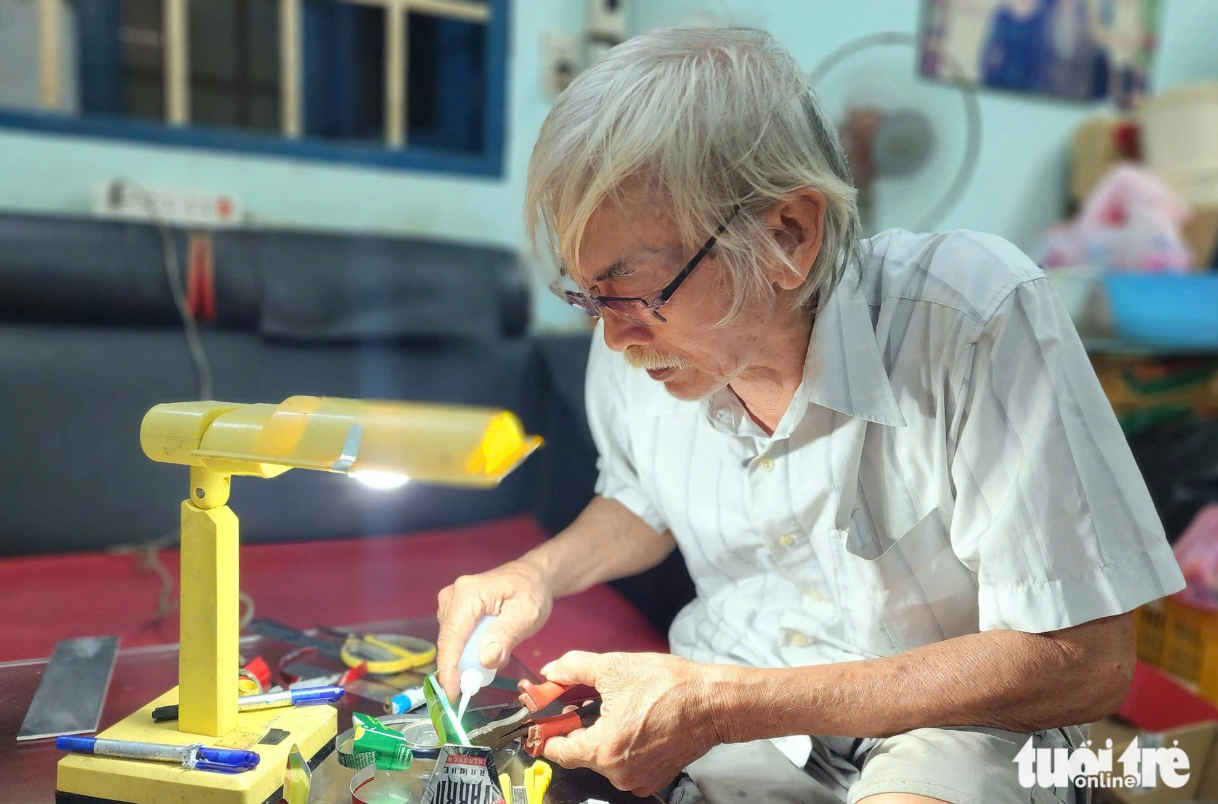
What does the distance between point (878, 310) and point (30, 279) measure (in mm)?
Answer: 1450

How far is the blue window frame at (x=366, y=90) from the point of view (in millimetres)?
1846

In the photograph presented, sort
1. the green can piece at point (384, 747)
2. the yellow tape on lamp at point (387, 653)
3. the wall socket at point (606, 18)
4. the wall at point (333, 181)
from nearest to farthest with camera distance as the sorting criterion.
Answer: the green can piece at point (384, 747) → the yellow tape on lamp at point (387, 653) → the wall at point (333, 181) → the wall socket at point (606, 18)

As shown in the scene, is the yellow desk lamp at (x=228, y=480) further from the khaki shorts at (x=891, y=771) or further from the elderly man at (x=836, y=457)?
the khaki shorts at (x=891, y=771)

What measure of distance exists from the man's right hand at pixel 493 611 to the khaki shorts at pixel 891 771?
23 centimetres

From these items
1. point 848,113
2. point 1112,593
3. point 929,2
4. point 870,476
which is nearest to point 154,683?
point 870,476

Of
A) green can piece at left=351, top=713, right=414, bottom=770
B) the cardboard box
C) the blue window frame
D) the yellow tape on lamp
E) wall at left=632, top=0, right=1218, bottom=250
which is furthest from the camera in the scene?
wall at left=632, top=0, right=1218, bottom=250

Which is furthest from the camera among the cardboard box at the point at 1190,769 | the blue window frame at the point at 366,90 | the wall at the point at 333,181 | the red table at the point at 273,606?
the blue window frame at the point at 366,90

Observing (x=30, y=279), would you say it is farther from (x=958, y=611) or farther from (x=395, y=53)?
(x=958, y=611)

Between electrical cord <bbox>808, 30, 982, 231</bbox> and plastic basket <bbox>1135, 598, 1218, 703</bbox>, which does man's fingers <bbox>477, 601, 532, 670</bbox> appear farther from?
electrical cord <bbox>808, 30, 982, 231</bbox>

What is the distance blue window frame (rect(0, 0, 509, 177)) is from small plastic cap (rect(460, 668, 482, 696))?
1.41 metres

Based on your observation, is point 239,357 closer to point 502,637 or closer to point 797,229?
point 502,637

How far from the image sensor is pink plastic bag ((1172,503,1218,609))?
5.71ft

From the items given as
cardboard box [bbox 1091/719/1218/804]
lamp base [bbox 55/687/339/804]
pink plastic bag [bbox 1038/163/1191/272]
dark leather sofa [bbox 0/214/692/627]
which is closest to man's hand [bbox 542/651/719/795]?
lamp base [bbox 55/687/339/804]

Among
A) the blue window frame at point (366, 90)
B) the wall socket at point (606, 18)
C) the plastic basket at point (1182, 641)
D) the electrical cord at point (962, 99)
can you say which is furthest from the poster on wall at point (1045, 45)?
the plastic basket at point (1182, 641)
